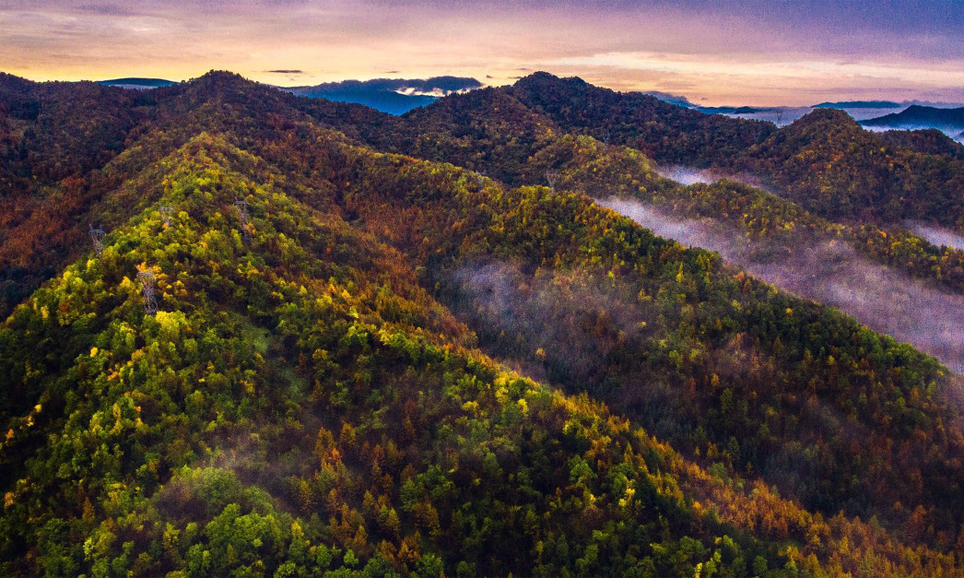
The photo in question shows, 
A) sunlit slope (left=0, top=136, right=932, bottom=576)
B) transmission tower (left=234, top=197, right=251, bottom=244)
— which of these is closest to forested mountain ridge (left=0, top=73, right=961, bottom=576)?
sunlit slope (left=0, top=136, right=932, bottom=576)

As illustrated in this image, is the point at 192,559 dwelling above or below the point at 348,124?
below

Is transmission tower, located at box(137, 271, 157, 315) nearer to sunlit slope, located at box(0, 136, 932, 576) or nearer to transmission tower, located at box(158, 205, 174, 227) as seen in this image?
sunlit slope, located at box(0, 136, 932, 576)

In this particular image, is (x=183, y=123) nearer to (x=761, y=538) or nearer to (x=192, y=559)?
(x=192, y=559)

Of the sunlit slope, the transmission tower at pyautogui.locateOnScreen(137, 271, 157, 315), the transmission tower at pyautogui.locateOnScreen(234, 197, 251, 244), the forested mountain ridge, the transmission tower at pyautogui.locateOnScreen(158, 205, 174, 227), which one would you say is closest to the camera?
the sunlit slope

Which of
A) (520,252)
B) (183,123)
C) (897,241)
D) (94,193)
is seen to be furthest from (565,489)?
(183,123)

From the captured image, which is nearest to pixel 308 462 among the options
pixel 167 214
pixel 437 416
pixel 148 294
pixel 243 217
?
pixel 437 416

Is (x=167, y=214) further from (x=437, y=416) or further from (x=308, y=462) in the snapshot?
(x=437, y=416)

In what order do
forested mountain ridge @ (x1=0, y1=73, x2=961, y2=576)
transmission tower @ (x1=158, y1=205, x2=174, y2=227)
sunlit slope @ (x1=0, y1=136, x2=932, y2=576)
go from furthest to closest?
1. transmission tower @ (x1=158, y1=205, x2=174, y2=227)
2. forested mountain ridge @ (x1=0, y1=73, x2=961, y2=576)
3. sunlit slope @ (x1=0, y1=136, x2=932, y2=576)
